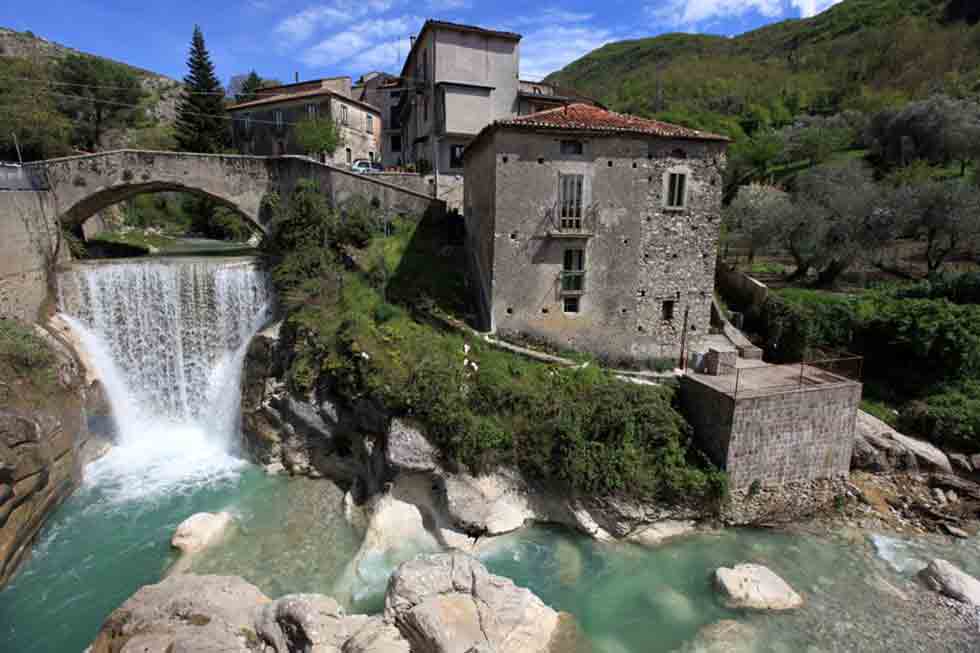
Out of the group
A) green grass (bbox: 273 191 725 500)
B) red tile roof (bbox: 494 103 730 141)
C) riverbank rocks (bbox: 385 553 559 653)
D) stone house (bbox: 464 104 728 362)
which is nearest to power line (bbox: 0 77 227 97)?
green grass (bbox: 273 191 725 500)

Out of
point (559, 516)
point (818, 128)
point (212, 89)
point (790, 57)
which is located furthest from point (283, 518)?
point (790, 57)

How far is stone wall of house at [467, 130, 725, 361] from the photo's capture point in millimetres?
17328

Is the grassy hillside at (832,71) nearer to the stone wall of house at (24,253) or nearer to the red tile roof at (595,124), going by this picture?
the red tile roof at (595,124)

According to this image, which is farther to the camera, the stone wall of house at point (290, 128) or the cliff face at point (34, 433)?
the stone wall of house at point (290, 128)

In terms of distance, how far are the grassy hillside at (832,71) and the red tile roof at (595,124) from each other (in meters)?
35.0

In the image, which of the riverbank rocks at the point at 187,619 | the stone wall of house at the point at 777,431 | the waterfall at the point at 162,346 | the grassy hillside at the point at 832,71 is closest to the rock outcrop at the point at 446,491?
the stone wall of house at the point at 777,431

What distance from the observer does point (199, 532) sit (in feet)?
47.6

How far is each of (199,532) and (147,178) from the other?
17.2 metres

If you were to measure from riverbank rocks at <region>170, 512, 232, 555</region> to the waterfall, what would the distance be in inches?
201

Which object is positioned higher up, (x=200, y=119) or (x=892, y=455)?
(x=200, y=119)

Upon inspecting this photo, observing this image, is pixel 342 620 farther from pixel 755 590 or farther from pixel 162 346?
pixel 162 346

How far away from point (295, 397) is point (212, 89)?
4329cm

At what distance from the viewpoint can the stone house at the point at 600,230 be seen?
1727cm

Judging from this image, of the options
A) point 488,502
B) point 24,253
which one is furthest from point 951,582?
point 24,253
